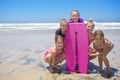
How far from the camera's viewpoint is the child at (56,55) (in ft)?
13.5

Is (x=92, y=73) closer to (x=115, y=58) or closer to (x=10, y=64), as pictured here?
(x=115, y=58)

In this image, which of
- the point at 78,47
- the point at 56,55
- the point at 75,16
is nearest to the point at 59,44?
the point at 56,55

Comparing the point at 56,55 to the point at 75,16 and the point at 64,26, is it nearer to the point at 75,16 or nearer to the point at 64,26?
the point at 64,26

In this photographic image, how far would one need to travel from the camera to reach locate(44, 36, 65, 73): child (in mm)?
4112

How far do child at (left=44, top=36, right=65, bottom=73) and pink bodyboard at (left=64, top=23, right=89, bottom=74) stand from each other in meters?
0.16

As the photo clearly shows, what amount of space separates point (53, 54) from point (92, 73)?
0.88 metres

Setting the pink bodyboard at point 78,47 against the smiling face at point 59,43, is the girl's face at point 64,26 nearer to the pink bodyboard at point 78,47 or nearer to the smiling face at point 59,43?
the pink bodyboard at point 78,47

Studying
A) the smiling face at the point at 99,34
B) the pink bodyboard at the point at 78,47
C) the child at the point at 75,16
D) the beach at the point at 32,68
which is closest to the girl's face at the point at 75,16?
the child at the point at 75,16

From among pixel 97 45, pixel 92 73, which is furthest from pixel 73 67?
pixel 97 45

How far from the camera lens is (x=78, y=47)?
4230mm

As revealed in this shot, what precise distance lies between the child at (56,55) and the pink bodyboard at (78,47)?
159 mm

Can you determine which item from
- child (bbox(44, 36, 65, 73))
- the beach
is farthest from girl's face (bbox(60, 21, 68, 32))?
the beach

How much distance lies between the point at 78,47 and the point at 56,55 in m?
0.49

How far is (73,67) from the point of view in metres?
4.27
